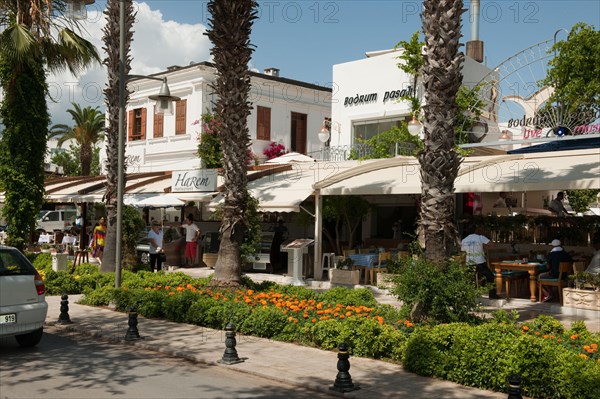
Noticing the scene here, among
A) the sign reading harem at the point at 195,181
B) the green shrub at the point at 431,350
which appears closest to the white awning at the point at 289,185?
the sign reading harem at the point at 195,181

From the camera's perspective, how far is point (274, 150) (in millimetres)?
30766

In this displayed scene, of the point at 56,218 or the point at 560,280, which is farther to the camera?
the point at 56,218

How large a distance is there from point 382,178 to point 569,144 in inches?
190

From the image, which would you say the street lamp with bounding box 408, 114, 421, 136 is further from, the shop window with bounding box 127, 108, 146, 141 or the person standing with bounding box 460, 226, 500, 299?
the shop window with bounding box 127, 108, 146, 141

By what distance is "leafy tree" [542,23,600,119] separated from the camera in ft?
70.9

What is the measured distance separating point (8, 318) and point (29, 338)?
0.82 m

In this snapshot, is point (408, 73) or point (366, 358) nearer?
point (366, 358)

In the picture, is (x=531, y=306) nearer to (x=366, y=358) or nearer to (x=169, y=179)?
(x=366, y=358)

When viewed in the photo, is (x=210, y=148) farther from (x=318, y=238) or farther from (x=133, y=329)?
(x=133, y=329)

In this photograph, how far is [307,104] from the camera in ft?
114

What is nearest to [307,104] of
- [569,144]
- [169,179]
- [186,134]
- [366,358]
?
[186,134]

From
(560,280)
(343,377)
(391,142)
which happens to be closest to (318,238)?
(391,142)

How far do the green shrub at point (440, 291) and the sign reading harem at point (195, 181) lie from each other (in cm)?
1231

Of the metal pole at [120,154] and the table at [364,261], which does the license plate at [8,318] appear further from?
the table at [364,261]
